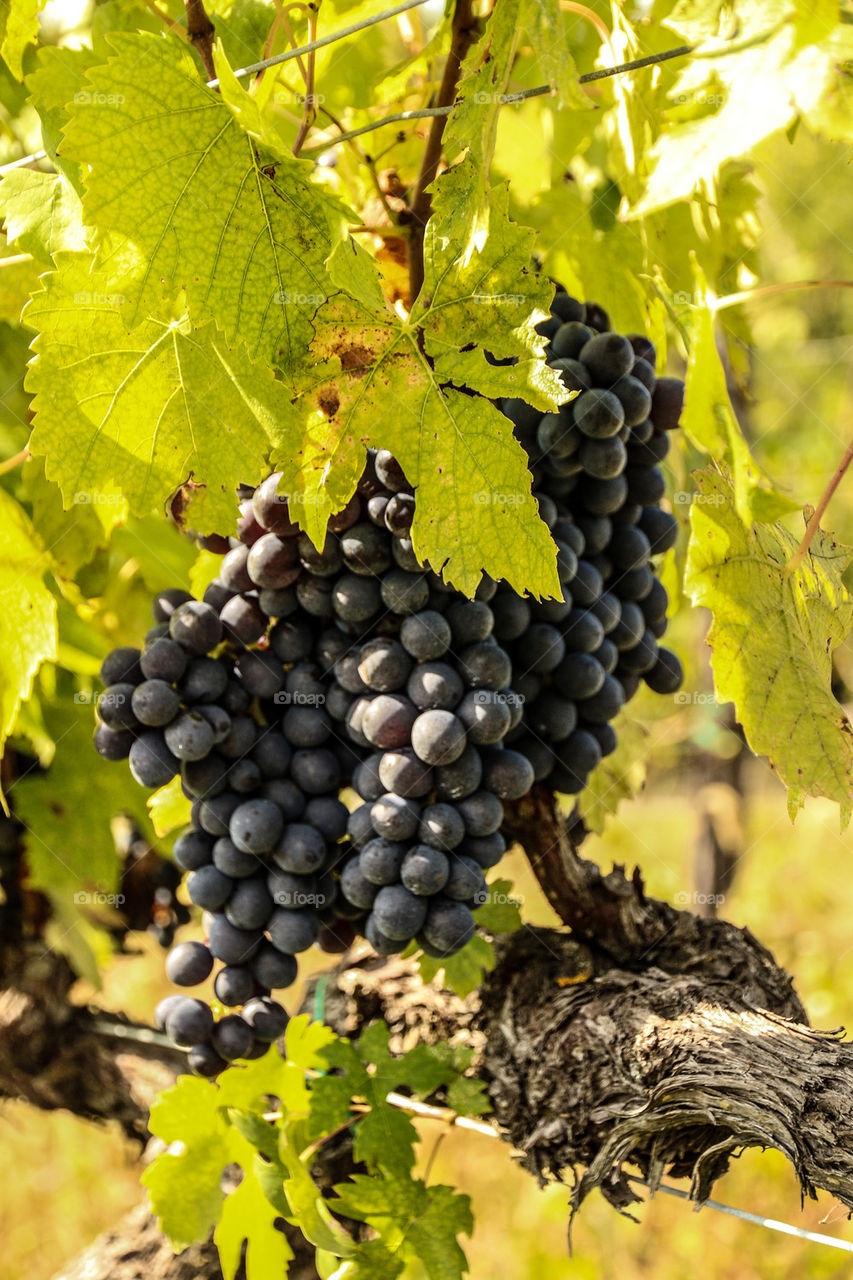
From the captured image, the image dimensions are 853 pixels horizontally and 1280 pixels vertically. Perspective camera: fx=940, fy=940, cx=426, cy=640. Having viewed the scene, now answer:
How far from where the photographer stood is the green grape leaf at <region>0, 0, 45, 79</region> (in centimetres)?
94

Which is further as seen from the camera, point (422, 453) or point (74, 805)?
point (74, 805)

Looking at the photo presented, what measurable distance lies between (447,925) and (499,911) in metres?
0.21

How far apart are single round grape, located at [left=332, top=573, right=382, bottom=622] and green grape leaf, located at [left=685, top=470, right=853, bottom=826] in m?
0.35

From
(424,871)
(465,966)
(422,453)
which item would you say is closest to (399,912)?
(424,871)

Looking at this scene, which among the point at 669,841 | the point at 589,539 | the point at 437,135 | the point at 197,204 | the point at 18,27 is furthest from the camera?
the point at 669,841

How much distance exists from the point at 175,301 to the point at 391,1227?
3.68ft

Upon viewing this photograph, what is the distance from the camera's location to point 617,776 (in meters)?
1.52

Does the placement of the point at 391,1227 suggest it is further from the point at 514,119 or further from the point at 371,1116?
the point at 514,119

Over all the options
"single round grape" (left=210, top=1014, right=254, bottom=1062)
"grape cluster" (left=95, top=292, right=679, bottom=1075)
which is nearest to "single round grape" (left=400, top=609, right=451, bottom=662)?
"grape cluster" (left=95, top=292, right=679, bottom=1075)

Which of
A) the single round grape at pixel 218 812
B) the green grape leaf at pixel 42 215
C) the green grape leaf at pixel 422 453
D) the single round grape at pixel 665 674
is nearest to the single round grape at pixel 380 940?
the single round grape at pixel 218 812

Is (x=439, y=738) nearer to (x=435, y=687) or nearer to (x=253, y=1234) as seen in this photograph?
(x=435, y=687)

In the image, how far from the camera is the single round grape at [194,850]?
115 cm

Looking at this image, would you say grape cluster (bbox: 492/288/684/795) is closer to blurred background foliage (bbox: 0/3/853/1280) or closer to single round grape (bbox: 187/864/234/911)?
blurred background foliage (bbox: 0/3/853/1280)

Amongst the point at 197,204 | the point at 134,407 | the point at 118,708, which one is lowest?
the point at 118,708
